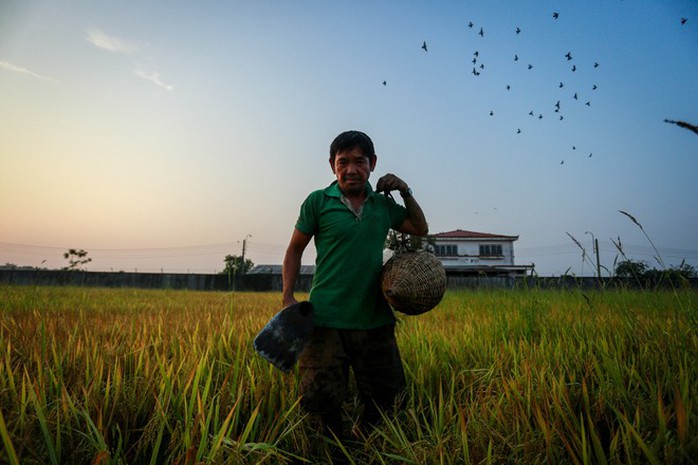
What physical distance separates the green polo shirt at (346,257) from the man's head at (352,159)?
86 millimetres

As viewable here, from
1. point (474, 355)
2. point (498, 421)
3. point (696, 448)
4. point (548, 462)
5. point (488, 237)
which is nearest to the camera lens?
point (696, 448)

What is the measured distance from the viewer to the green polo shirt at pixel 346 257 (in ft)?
5.71

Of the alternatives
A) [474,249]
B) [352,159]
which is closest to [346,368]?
[352,159]

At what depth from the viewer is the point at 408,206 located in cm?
200

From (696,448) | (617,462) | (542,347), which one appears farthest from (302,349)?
(542,347)

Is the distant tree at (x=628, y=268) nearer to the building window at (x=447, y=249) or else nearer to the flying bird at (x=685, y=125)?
the flying bird at (x=685, y=125)

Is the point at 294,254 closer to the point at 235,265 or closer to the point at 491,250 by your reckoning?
the point at 235,265

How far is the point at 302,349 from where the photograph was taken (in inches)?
63.6

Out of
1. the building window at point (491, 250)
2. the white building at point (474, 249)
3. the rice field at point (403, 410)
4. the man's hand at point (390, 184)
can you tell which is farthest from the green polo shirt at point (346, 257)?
the building window at point (491, 250)

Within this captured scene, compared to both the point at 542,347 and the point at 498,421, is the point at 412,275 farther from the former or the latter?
the point at 542,347

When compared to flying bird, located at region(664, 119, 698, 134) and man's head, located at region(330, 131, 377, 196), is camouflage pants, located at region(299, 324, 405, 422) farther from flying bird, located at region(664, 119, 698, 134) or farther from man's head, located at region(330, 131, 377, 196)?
flying bird, located at region(664, 119, 698, 134)

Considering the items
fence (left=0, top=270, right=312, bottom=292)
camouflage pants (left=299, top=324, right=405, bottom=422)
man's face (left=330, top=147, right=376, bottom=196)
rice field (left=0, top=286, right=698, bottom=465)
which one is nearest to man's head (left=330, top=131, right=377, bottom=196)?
man's face (left=330, top=147, right=376, bottom=196)

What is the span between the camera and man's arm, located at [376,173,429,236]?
1.85 meters

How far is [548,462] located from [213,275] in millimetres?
23657
